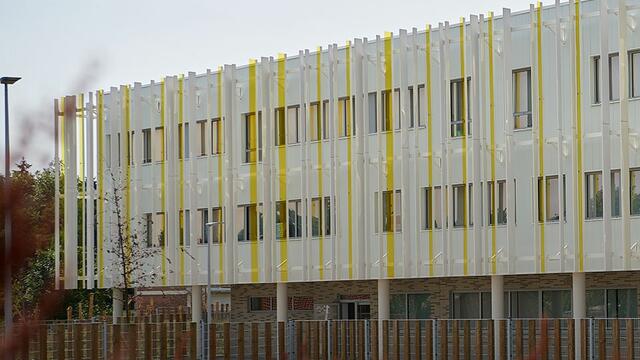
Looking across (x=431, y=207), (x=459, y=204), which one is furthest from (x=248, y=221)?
(x=459, y=204)

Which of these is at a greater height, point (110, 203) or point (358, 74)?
point (358, 74)

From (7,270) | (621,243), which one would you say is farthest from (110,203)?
(7,270)

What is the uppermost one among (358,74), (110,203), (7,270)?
(358,74)

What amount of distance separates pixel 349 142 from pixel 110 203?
1135 cm

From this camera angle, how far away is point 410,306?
143 feet

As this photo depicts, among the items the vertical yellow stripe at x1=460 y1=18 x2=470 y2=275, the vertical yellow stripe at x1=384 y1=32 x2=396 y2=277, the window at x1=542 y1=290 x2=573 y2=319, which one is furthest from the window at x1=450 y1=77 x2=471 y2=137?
the window at x1=542 y1=290 x2=573 y2=319

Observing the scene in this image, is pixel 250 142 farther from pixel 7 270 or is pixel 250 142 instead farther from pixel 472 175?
pixel 7 270

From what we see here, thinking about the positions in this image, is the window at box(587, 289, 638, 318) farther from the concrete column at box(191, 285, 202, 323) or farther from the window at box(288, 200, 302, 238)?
the concrete column at box(191, 285, 202, 323)

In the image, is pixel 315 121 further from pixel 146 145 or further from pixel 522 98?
pixel 146 145

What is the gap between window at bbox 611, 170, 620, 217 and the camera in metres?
34.4

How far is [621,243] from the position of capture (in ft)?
111

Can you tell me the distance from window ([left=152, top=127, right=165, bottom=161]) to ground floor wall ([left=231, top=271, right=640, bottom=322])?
689 cm

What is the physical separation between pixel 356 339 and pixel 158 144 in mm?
12991

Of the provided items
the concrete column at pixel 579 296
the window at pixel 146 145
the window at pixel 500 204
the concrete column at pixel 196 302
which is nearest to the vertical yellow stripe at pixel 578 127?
the concrete column at pixel 579 296
